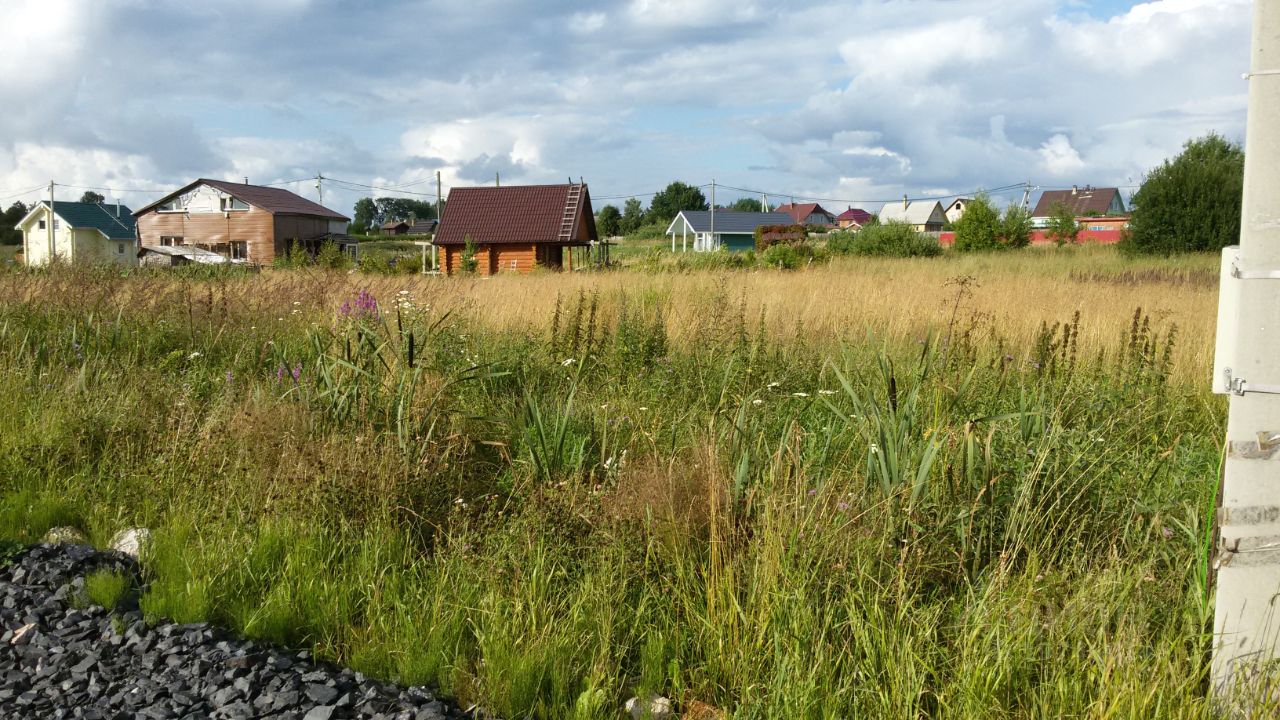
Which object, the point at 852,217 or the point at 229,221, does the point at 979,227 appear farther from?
the point at 852,217

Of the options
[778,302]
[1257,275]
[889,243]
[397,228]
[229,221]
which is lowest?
[778,302]

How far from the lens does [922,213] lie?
90.6 metres

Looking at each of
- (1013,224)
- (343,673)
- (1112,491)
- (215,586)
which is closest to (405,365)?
(215,586)

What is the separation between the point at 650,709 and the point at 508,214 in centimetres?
3330

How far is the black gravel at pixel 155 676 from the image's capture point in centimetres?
250

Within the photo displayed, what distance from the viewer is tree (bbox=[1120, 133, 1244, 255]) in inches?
1110

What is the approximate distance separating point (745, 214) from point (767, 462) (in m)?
63.0

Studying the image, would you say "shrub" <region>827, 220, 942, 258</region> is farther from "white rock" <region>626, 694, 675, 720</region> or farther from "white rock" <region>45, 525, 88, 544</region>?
"white rock" <region>626, 694, 675, 720</region>

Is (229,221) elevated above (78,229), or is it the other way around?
(229,221)

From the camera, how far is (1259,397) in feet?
6.97

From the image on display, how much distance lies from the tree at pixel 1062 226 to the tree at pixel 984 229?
5338 millimetres

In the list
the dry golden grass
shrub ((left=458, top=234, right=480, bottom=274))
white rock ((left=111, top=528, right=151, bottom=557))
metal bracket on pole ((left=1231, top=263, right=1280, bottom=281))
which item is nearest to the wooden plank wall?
shrub ((left=458, top=234, right=480, bottom=274))

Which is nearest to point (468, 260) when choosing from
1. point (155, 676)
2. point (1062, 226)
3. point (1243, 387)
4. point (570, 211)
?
point (570, 211)

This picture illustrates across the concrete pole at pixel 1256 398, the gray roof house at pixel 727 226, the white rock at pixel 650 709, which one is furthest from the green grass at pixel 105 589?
the gray roof house at pixel 727 226
